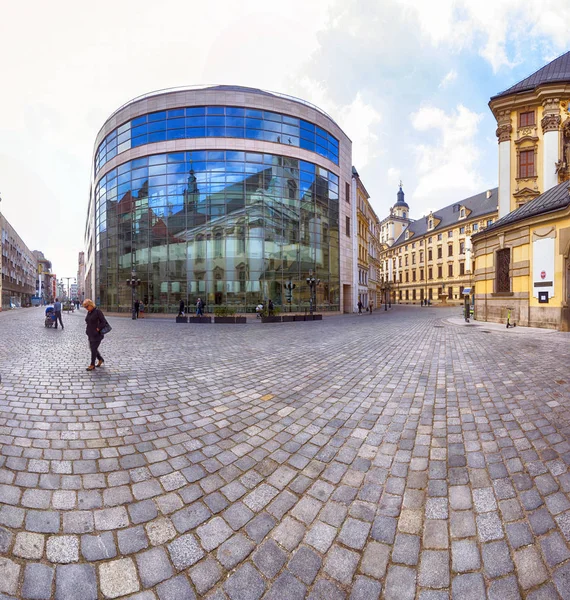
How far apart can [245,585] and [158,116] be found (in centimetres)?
3412

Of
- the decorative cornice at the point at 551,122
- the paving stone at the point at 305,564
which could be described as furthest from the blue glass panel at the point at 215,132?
the paving stone at the point at 305,564

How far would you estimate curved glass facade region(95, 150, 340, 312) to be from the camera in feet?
88.2

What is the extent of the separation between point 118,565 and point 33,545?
Result: 0.66 meters

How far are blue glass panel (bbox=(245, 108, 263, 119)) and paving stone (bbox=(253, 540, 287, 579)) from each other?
104 feet

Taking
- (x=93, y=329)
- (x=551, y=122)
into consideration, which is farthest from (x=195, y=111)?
(x=551, y=122)

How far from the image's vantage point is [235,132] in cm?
2722

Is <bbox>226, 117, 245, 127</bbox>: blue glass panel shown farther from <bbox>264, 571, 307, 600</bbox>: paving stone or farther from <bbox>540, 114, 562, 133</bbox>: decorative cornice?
<bbox>264, 571, 307, 600</bbox>: paving stone

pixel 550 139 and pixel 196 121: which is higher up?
pixel 196 121

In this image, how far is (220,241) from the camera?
2684 centimetres

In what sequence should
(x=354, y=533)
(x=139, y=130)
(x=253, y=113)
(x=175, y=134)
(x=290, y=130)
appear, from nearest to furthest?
(x=354, y=533) < (x=175, y=134) < (x=253, y=113) < (x=139, y=130) < (x=290, y=130)

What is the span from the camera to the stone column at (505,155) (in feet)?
86.4

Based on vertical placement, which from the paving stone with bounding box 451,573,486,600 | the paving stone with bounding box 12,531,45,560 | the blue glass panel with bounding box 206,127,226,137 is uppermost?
the blue glass panel with bounding box 206,127,226,137

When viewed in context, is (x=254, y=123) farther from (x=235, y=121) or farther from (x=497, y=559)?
(x=497, y=559)

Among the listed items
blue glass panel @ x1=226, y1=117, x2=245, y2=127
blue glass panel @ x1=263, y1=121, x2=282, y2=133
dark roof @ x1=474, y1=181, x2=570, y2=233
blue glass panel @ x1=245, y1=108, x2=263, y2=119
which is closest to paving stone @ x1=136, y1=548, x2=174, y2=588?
dark roof @ x1=474, y1=181, x2=570, y2=233
